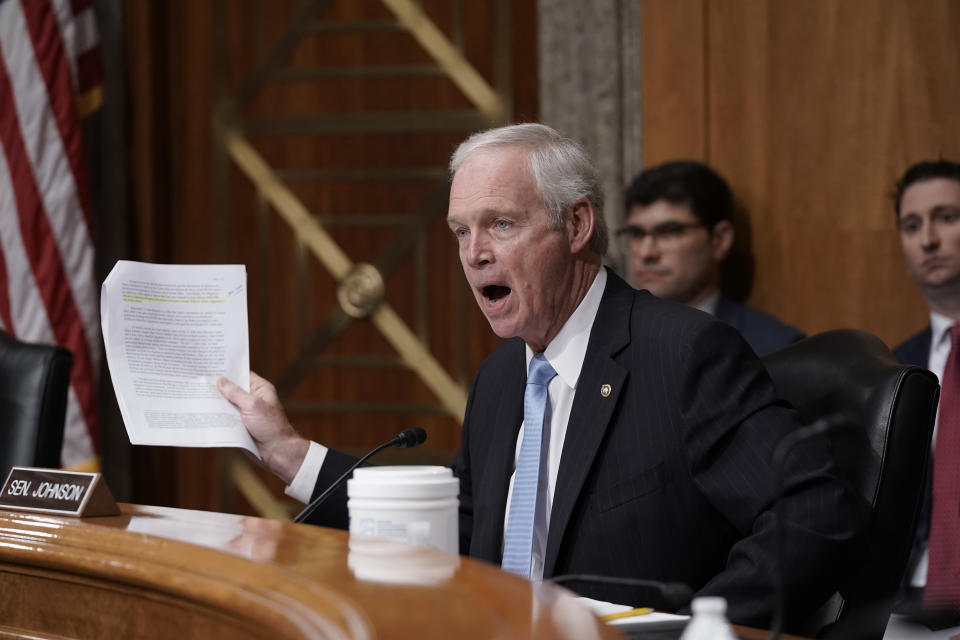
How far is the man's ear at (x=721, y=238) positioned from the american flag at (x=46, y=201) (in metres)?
2.16

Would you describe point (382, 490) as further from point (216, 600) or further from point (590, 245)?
point (590, 245)

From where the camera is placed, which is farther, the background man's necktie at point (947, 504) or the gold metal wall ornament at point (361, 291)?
the gold metal wall ornament at point (361, 291)

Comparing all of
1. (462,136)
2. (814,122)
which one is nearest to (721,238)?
(814,122)

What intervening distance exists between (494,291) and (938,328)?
156cm

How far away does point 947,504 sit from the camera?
2.16 metres

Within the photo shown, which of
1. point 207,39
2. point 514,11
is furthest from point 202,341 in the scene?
point 207,39

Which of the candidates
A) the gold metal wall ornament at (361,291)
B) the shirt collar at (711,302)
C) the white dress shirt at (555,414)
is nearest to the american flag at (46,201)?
the gold metal wall ornament at (361,291)

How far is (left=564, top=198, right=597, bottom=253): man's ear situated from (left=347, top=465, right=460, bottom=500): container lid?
2.90ft

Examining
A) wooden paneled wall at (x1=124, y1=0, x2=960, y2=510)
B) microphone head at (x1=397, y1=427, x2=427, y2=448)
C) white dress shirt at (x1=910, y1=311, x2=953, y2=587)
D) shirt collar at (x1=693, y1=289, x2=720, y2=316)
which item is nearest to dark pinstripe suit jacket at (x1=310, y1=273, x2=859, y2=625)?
microphone head at (x1=397, y1=427, x2=427, y2=448)

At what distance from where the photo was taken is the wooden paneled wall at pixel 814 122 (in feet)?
11.0

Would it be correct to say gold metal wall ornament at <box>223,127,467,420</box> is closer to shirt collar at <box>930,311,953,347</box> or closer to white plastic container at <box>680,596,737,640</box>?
shirt collar at <box>930,311,953,347</box>

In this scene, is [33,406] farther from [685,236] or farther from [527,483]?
[685,236]

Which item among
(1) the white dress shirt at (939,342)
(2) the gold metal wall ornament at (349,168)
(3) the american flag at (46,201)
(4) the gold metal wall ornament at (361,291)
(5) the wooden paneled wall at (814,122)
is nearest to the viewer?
(1) the white dress shirt at (939,342)

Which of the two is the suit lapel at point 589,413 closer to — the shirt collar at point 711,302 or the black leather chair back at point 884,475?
the black leather chair back at point 884,475
